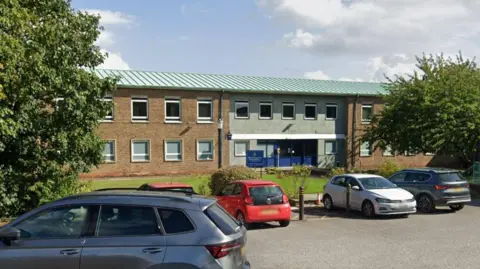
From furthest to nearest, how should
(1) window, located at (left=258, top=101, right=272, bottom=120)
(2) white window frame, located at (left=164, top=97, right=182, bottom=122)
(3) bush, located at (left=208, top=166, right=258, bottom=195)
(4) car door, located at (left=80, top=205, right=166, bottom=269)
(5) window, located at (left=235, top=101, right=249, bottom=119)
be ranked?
(1) window, located at (left=258, top=101, right=272, bottom=120) → (5) window, located at (left=235, top=101, right=249, bottom=119) → (2) white window frame, located at (left=164, top=97, right=182, bottom=122) → (3) bush, located at (left=208, top=166, right=258, bottom=195) → (4) car door, located at (left=80, top=205, right=166, bottom=269)

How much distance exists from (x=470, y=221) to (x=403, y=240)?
14.6ft

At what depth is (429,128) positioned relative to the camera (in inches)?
983

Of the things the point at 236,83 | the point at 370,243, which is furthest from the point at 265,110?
the point at 370,243

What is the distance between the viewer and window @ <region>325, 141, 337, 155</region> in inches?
1507

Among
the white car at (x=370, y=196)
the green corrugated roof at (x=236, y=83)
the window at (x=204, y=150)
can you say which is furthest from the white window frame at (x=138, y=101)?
the white car at (x=370, y=196)

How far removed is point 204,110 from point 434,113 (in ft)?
51.4

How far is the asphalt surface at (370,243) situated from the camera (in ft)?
30.1

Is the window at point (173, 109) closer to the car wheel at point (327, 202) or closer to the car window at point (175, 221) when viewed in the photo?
the car wheel at point (327, 202)

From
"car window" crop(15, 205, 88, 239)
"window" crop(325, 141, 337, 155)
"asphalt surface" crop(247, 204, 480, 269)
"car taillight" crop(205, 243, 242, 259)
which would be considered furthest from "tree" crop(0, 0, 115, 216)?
"window" crop(325, 141, 337, 155)

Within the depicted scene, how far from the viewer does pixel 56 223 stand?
5.86 m

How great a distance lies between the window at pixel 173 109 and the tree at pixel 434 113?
12964 millimetres

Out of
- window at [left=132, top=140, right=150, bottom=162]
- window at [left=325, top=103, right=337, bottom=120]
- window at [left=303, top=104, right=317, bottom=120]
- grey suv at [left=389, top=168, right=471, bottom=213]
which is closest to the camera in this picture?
grey suv at [left=389, top=168, right=471, bottom=213]

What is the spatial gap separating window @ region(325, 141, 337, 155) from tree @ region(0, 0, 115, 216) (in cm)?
2576

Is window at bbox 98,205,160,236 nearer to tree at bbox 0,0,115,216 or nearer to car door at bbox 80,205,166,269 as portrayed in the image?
car door at bbox 80,205,166,269
